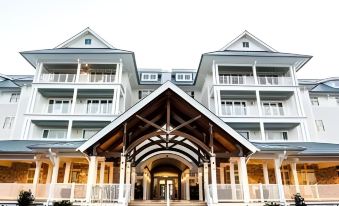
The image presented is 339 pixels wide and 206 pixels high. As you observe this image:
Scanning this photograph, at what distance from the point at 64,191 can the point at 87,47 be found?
1557 cm

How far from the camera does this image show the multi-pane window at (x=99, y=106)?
22.8m

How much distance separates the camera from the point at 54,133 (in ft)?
74.5

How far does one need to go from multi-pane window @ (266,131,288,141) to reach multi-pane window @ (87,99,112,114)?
1462 cm

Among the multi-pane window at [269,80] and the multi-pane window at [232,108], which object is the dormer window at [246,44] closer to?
the multi-pane window at [269,80]

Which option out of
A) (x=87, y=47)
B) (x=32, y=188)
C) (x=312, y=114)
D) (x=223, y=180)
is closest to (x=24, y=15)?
(x=87, y=47)

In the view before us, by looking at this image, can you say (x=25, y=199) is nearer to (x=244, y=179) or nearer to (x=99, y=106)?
(x=244, y=179)

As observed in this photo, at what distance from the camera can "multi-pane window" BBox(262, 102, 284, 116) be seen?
2315 cm

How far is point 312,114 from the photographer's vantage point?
2412 centimetres

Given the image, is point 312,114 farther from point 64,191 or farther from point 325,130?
point 64,191

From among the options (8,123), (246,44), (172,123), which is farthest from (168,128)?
(8,123)

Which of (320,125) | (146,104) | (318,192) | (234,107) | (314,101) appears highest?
(314,101)

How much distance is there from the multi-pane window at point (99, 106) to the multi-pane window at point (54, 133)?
2.91 metres

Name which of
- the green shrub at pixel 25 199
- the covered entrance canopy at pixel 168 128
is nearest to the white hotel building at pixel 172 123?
the green shrub at pixel 25 199

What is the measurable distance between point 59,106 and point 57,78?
8.63ft
